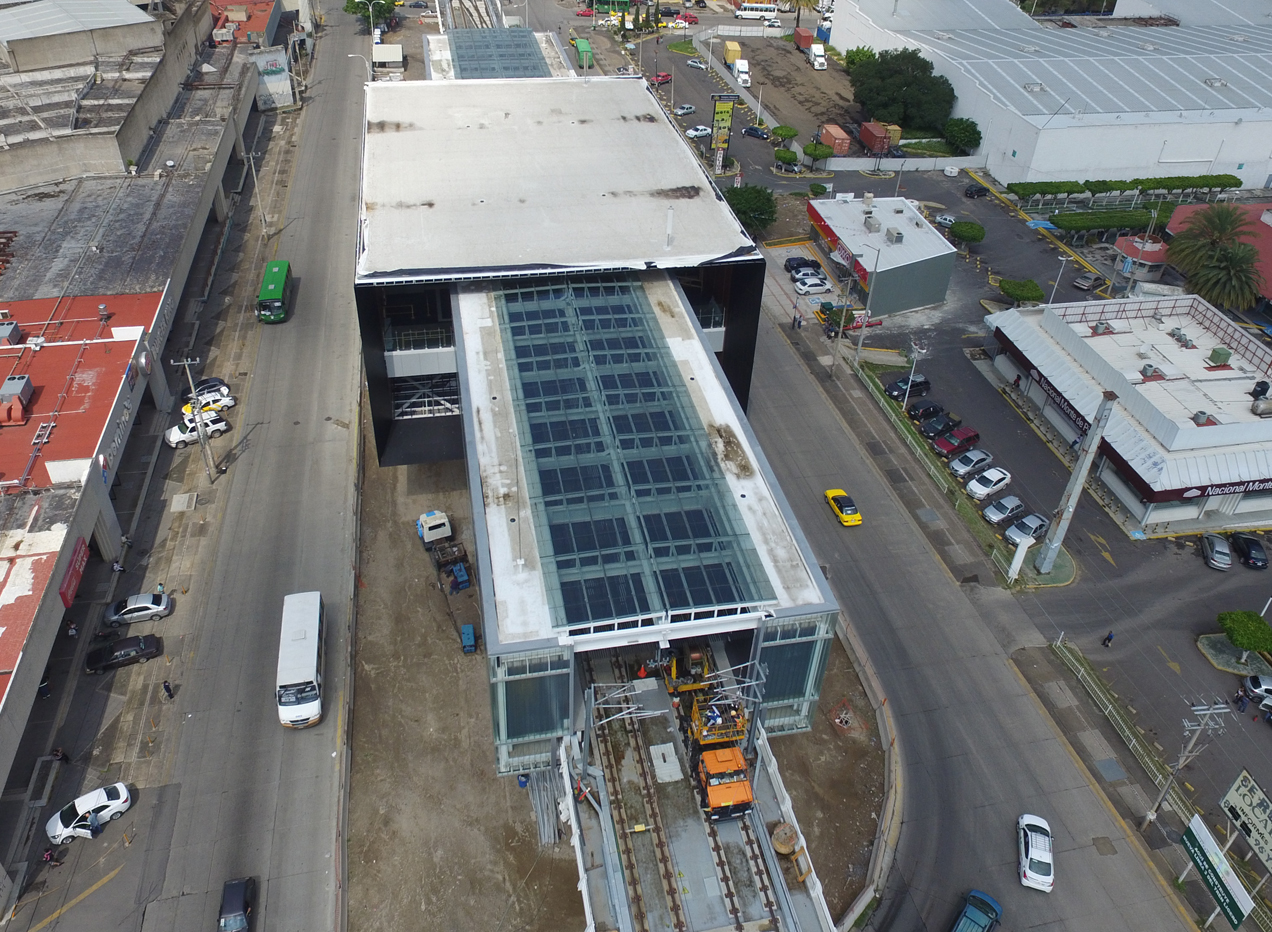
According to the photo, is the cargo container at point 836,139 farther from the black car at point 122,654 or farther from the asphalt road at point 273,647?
the black car at point 122,654

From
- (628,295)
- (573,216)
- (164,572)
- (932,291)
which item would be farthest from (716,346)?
(164,572)

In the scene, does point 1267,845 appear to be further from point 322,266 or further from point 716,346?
point 322,266

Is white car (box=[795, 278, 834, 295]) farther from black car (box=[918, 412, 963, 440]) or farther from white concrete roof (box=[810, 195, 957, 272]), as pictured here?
black car (box=[918, 412, 963, 440])

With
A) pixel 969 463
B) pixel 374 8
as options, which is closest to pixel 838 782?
pixel 969 463

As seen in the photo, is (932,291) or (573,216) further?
(932,291)

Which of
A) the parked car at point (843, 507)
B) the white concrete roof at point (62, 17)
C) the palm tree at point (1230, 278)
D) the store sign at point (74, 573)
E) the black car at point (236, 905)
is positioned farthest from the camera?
the white concrete roof at point (62, 17)

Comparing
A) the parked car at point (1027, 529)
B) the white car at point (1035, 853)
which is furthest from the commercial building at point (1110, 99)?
the white car at point (1035, 853)
